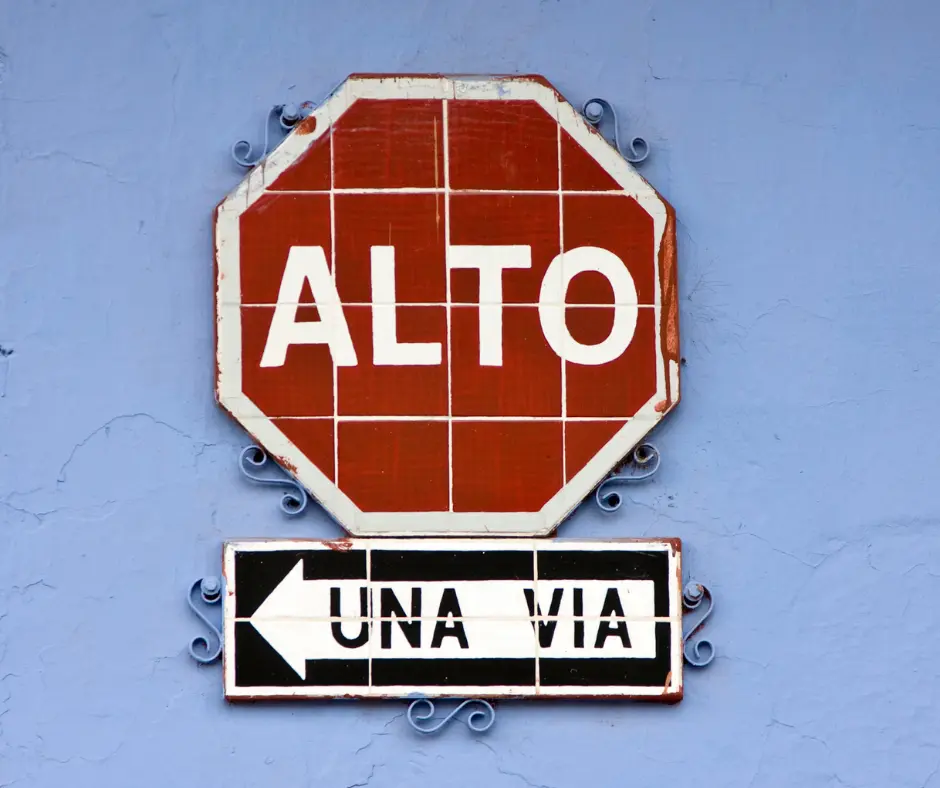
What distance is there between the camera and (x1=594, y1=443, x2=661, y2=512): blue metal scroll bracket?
12.2ft

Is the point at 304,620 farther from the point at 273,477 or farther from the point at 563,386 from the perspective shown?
the point at 563,386

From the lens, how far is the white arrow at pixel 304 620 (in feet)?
11.9

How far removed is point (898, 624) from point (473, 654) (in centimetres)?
109

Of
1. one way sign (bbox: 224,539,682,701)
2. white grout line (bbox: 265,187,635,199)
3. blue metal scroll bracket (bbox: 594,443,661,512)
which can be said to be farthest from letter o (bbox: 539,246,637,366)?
one way sign (bbox: 224,539,682,701)

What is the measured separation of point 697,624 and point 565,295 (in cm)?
90

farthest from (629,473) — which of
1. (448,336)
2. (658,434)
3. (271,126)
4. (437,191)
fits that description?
(271,126)

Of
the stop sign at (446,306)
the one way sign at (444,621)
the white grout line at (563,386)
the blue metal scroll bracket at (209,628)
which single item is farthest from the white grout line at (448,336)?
the blue metal scroll bracket at (209,628)

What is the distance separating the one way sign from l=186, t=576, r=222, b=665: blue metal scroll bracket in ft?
0.16

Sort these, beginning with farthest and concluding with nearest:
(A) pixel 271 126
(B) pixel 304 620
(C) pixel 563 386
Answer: (A) pixel 271 126, (C) pixel 563 386, (B) pixel 304 620

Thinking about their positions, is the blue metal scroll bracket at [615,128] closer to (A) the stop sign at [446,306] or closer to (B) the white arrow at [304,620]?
(A) the stop sign at [446,306]

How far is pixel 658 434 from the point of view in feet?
12.4

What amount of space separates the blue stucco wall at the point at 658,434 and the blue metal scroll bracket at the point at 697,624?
40mm

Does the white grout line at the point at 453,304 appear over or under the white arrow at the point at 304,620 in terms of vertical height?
over

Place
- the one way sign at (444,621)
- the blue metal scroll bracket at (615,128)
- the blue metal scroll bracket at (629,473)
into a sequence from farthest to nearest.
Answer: the blue metal scroll bracket at (615,128) → the blue metal scroll bracket at (629,473) → the one way sign at (444,621)
